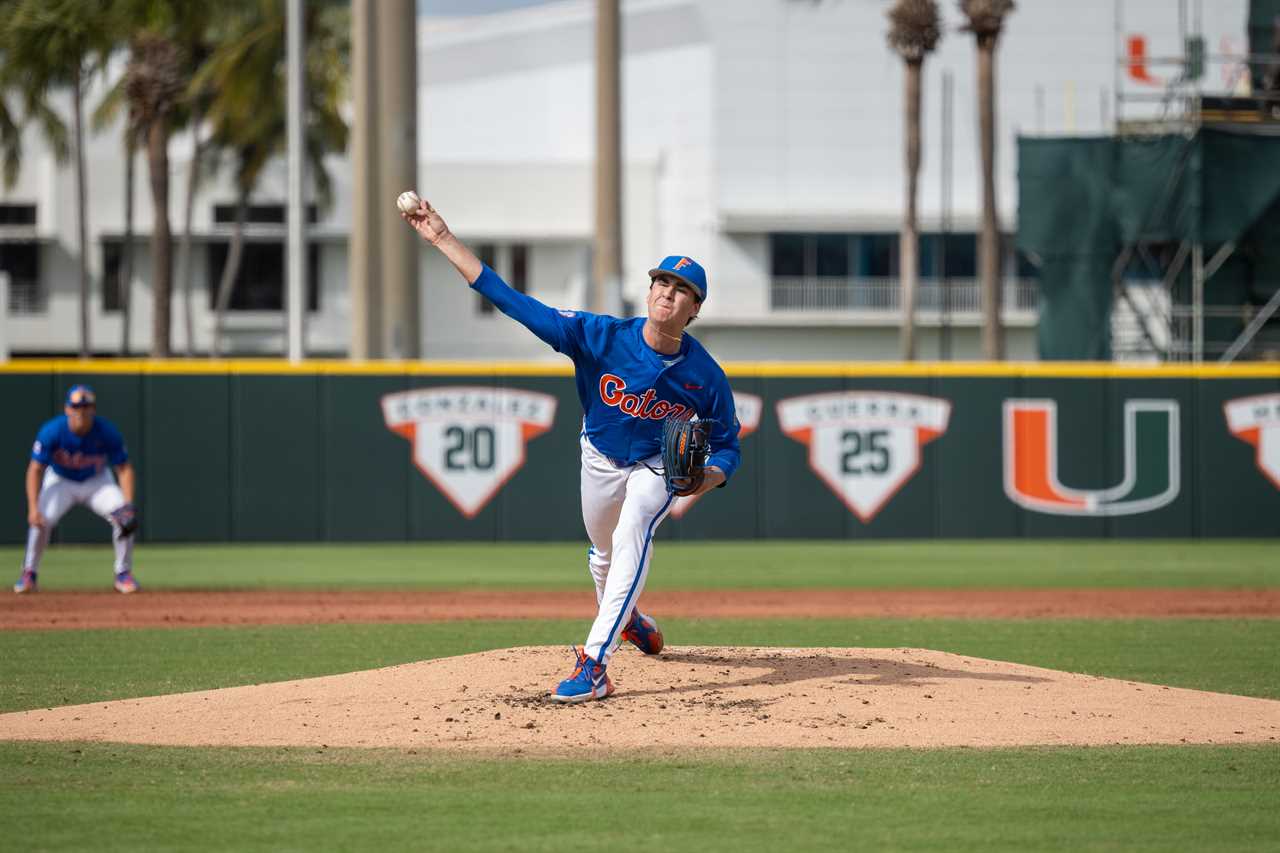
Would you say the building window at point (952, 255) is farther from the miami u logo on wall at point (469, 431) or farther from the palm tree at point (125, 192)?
the miami u logo on wall at point (469, 431)

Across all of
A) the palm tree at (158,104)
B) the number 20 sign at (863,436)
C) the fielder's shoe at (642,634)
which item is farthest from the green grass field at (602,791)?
the palm tree at (158,104)

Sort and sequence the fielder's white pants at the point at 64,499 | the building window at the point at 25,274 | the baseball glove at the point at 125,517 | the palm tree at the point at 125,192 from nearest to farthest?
the baseball glove at the point at 125,517 < the fielder's white pants at the point at 64,499 < the palm tree at the point at 125,192 < the building window at the point at 25,274

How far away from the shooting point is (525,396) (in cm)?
2047

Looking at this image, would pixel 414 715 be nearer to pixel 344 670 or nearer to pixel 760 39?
pixel 344 670

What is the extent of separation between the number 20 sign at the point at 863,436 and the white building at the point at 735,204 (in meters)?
23.3

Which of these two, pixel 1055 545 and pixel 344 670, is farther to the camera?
pixel 1055 545

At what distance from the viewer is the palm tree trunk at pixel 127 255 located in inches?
1654

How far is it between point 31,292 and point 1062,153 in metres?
30.1

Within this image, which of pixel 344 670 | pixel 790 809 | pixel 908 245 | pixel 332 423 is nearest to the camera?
pixel 790 809

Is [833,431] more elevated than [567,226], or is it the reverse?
[567,226]

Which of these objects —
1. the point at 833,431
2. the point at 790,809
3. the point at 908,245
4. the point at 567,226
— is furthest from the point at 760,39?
the point at 790,809

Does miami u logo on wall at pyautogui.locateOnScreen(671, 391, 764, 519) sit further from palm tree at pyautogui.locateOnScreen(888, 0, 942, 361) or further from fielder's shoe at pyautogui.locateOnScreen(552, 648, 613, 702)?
palm tree at pyautogui.locateOnScreen(888, 0, 942, 361)

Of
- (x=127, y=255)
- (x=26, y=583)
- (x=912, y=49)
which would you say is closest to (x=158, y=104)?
(x=127, y=255)

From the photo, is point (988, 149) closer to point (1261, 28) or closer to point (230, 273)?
point (1261, 28)
